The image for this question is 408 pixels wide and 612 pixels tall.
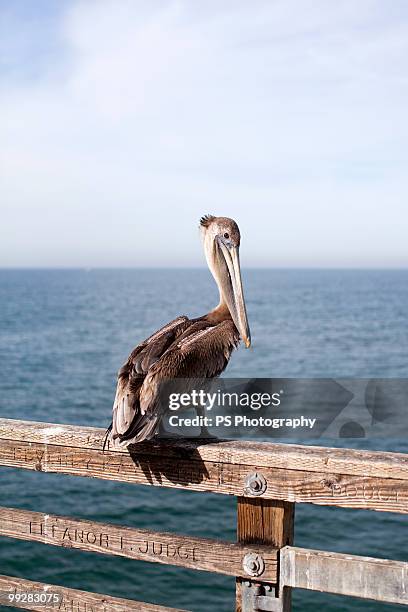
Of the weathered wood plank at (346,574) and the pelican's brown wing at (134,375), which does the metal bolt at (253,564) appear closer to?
the weathered wood plank at (346,574)

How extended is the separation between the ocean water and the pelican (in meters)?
7.43

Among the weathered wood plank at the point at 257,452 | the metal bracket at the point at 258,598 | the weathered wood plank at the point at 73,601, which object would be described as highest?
the weathered wood plank at the point at 257,452

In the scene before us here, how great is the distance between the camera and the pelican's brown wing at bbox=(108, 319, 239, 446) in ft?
11.7

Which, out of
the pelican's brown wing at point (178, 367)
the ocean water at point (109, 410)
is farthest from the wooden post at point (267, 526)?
the ocean water at point (109, 410)

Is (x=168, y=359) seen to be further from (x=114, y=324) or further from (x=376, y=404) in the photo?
(x=114, y=324)

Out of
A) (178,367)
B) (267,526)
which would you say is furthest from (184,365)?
(267,526)

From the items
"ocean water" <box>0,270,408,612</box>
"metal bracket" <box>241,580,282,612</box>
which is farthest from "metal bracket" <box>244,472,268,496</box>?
"ocean water" <box>0,270,408,612</box>

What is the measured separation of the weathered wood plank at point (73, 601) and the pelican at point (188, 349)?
724 mm

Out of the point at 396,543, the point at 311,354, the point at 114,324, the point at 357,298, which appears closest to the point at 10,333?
the point at 114,324

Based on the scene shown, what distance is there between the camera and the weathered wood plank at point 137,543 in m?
3.14

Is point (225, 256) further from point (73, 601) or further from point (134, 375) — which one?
point (73, 601)

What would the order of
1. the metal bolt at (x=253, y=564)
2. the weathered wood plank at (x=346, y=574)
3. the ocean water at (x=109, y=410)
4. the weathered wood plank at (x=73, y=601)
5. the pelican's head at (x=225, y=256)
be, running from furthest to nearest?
the ocean water at (x=109, y=410) → the pelican's head at (x=225, y=256) → the weathered wood plank at (x=73, y=601) → the metal bolt at (x=253, y=564) → the weathered wood plank at (x=346, y=574)

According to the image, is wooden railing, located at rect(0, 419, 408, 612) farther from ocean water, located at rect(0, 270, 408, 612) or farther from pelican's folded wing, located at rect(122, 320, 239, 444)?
ocean water, located at rect(0, 270, 408, 612)

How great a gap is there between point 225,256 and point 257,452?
2513 millimetres
